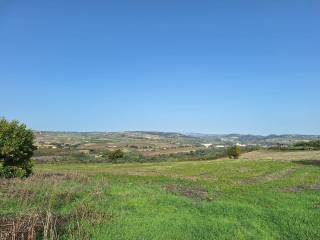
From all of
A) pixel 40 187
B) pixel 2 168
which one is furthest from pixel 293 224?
pixel 2 168

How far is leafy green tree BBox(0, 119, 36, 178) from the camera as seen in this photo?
90.6 ft

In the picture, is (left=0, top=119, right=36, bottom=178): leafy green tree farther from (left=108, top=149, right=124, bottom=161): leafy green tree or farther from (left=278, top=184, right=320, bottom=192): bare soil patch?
(left=108, top=149, right=124, bottom=161): leafy green tree

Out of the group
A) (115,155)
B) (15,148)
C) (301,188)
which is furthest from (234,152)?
(15,148)

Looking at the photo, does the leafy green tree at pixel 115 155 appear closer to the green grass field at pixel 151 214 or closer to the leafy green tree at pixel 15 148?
the leafy green tree at pixel 15 148

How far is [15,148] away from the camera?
2817cm

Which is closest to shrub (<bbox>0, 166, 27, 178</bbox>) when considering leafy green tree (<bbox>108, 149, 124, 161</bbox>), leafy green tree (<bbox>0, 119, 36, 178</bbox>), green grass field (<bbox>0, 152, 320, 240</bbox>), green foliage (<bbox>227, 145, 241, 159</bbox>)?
leafy green tree (<bbox>0, 119, 36, 178</bbox>)

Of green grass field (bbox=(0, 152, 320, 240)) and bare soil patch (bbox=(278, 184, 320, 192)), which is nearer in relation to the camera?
green grass field (bbox=(0, 152, 320, 240))

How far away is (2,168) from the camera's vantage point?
2703 centimetres

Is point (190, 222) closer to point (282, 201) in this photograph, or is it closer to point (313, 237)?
point (313, 237)

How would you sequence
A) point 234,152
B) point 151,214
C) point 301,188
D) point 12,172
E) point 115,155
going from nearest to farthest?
point 151,214 < point 301,188 < point 12,172 < point 234,152 < point 115,155

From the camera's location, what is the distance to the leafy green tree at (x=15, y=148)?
27.6 m

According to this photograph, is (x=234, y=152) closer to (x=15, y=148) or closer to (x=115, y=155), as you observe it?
(x=115, y=155)

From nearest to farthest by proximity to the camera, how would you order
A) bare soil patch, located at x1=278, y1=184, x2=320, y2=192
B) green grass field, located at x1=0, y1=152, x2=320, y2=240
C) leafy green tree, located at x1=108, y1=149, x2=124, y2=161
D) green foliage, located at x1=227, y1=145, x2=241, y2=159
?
green grass field, located at x1=0, y1=152, x2=320, y2=240 < bare soil patch, located at x1=278, y1=184, x2=320, y2=192 < green foliage, located at x1=227, y1=145, x2=241, y2=159 < leafy green tree, located at x1=108, y1=149, x2=124, y2=161

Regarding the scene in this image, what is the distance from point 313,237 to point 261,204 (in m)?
6.28
